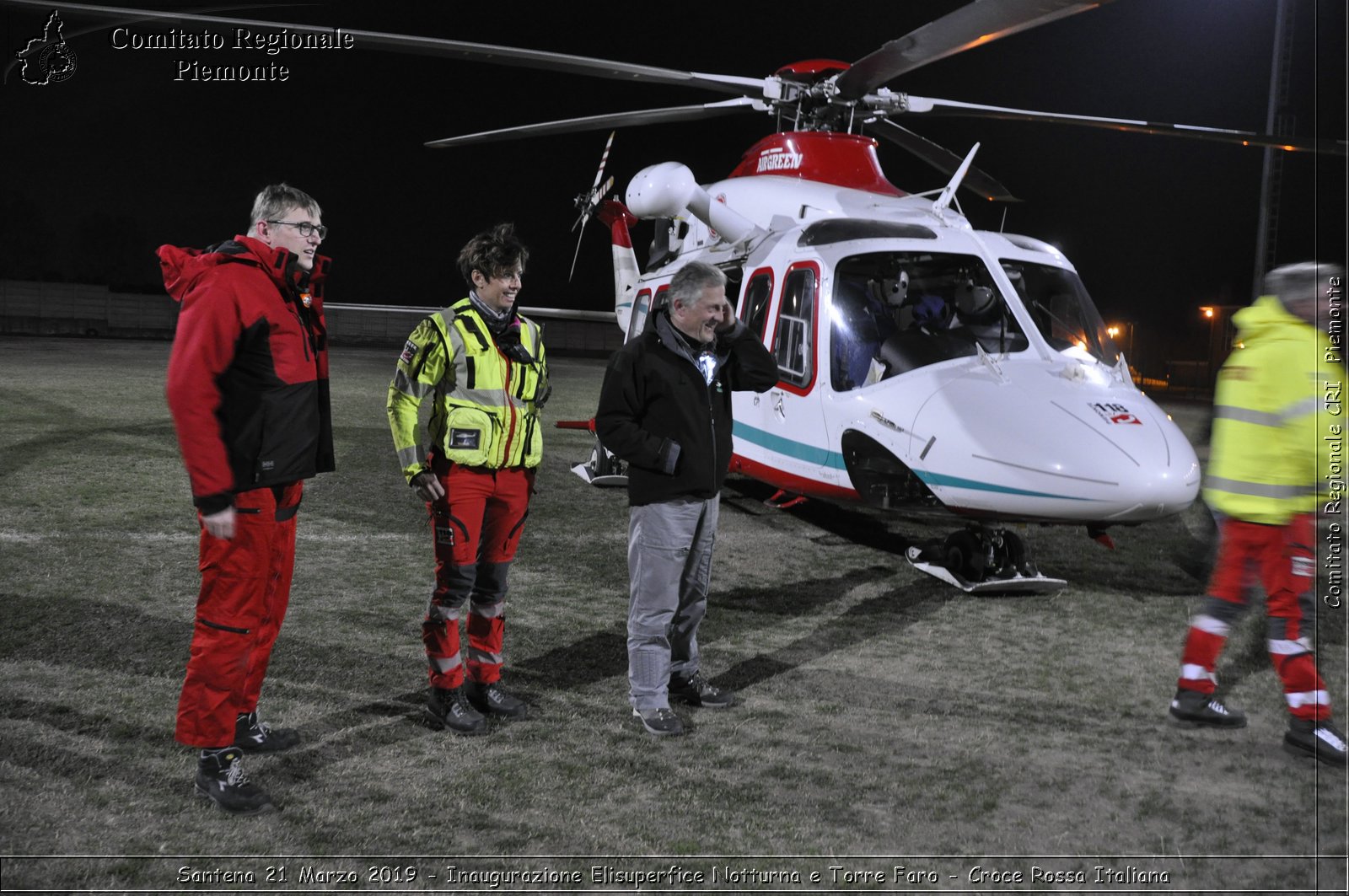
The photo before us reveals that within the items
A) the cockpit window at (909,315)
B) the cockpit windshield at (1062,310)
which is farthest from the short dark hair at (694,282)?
the cockpit windshield at (1062,310)

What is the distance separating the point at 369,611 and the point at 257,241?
278cm

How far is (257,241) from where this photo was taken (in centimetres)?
336

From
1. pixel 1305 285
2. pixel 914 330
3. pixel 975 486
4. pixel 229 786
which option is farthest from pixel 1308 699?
pixel 229 786

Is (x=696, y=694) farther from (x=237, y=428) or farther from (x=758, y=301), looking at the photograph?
(x=758, y=301)

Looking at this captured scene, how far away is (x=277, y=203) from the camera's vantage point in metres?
3.41

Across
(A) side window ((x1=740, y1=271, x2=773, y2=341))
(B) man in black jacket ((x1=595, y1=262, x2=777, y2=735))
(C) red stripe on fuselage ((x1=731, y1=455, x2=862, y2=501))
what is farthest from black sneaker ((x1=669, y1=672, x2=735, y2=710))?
(A) side window ((x1=740, y1=271, x2=773, y2=341))

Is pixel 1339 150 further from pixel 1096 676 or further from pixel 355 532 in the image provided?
pixel 355 532

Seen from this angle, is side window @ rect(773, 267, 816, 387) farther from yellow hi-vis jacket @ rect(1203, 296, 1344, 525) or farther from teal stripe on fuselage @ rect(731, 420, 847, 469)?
yellow hi-vis jacket @ rect(1203, 296, 1344, 525)

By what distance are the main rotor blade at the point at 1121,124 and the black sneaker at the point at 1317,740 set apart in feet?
10.5

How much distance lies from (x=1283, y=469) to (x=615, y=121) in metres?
6.62

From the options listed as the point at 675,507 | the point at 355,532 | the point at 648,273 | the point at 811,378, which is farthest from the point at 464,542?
the point at 648,273

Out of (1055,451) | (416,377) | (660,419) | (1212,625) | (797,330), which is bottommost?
(1212,625)

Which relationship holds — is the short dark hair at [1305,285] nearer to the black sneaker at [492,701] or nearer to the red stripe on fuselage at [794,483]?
the red stripe on fuselage at [794,483]

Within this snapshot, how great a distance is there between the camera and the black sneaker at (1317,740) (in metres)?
3.87
